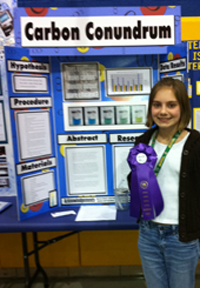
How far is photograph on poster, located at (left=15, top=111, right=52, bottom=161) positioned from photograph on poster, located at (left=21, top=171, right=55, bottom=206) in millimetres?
153

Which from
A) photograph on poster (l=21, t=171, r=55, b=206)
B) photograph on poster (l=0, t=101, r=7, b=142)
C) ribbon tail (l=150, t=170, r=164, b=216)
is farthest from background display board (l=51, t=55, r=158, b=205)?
ribbon tail (l=150, t=170, r=164, b=216)

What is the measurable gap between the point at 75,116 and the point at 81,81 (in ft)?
0.88

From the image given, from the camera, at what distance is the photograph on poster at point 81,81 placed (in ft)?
5.73

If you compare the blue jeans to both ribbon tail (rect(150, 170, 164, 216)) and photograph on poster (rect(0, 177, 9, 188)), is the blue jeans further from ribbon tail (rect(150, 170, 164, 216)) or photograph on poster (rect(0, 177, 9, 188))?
photograph on poster (rect(0, 177, 9, 188))

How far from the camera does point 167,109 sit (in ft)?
3.42

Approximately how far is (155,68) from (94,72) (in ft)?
1.50

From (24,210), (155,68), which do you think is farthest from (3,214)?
(155,68)

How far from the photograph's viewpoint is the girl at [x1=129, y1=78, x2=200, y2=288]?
1.03m

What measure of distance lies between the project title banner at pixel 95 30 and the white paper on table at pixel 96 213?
3.89 ft

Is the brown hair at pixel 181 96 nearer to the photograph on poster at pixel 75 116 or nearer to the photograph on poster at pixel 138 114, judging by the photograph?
the photograph on poster at pixel 138 114

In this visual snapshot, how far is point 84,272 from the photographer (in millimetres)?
2234

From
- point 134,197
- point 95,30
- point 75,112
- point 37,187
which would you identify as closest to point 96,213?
point 37,187

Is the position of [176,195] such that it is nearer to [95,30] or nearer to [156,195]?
[156,195]

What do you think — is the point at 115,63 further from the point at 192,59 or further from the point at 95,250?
the point at 95,250
